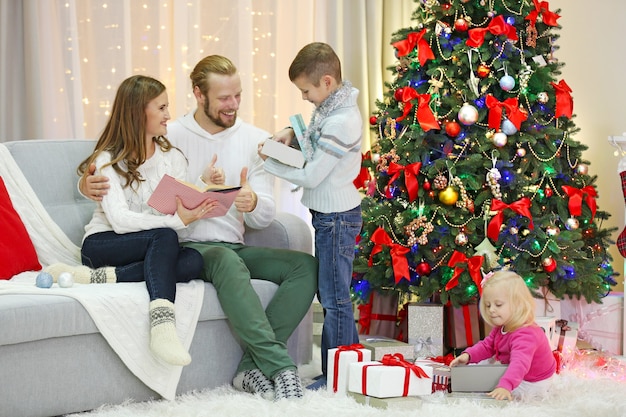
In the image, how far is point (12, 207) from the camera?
2961 mm

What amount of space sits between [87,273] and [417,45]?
1.70m

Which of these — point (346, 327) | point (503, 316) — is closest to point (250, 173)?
point (346, 327)

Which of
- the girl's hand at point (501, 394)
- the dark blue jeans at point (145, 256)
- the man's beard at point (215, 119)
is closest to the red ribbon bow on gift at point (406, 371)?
the girl's hand at point (501, 394)

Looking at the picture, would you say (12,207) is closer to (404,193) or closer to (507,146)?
(404,193)

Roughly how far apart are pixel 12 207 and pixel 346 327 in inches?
48.2

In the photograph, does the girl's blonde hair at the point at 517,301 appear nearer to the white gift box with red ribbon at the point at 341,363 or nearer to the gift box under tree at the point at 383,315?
the white gift box with red ribbon at the point at 341,363

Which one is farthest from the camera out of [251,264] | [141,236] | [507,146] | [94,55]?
[94,55]

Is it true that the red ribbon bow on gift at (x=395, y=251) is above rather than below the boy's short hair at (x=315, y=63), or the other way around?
below

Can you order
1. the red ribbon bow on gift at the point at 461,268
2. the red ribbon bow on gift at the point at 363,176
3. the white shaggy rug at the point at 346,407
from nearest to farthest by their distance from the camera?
the white shaggy rug at the point at 346,407
the red ribbon bow on gift at the point at 461,268
the red ribbon bow on gift at the point at 363,176

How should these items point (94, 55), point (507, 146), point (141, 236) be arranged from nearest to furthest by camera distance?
point (141, 236), point (507, 146), point (94, 55)

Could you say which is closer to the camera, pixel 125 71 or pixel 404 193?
pixel 404 193

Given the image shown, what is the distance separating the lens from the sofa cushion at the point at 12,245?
279 cm

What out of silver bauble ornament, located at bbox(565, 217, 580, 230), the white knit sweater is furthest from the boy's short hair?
silver bauble ornament, located at bbox(565, 217, 580, 230)

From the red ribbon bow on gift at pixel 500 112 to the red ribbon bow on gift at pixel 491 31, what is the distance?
0.23 metres
